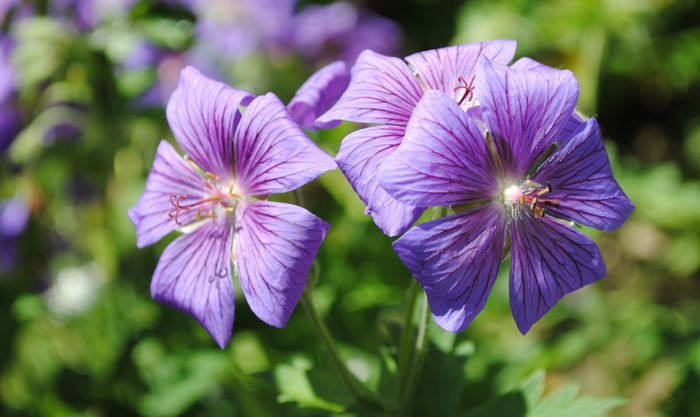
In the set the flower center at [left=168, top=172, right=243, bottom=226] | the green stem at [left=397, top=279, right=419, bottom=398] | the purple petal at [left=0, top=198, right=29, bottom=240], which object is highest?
the flower center at [left=168, top=172, right=243, bottom=226]

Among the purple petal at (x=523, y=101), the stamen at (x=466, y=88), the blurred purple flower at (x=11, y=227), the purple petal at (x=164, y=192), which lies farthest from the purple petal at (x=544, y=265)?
the blurred purple flower at (x=11, y=227)

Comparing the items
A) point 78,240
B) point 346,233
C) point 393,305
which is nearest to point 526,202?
point 393,305

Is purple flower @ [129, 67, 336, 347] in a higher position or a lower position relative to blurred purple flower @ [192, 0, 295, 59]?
lower

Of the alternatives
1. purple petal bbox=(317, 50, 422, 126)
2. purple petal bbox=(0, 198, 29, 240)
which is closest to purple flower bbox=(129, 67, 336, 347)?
purple petal bbox=(317, 50, 422, 126)

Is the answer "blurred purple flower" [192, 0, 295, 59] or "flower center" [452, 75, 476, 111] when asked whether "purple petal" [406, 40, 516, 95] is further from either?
"blurred purple flower" [192, 0, 295, 59]

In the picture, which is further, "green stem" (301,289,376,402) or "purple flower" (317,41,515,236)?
"green stem" (301,289,376,402)

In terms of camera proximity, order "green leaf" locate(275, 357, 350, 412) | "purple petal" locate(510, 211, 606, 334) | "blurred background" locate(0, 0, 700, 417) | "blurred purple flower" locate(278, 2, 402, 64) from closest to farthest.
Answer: "purple petal" locate(510, 211, 606, 334), "green leaf" locate(275, 357, 350, 412), "blurred background" locate(0, 0, 700, 417), "blurred purple flower" locate(278, 2, 402, 64)

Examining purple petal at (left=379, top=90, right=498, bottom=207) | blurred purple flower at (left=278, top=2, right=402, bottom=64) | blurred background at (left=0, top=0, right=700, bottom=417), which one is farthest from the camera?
blurred purple flower at (left=278, top=2, right=402, bottom=64)
